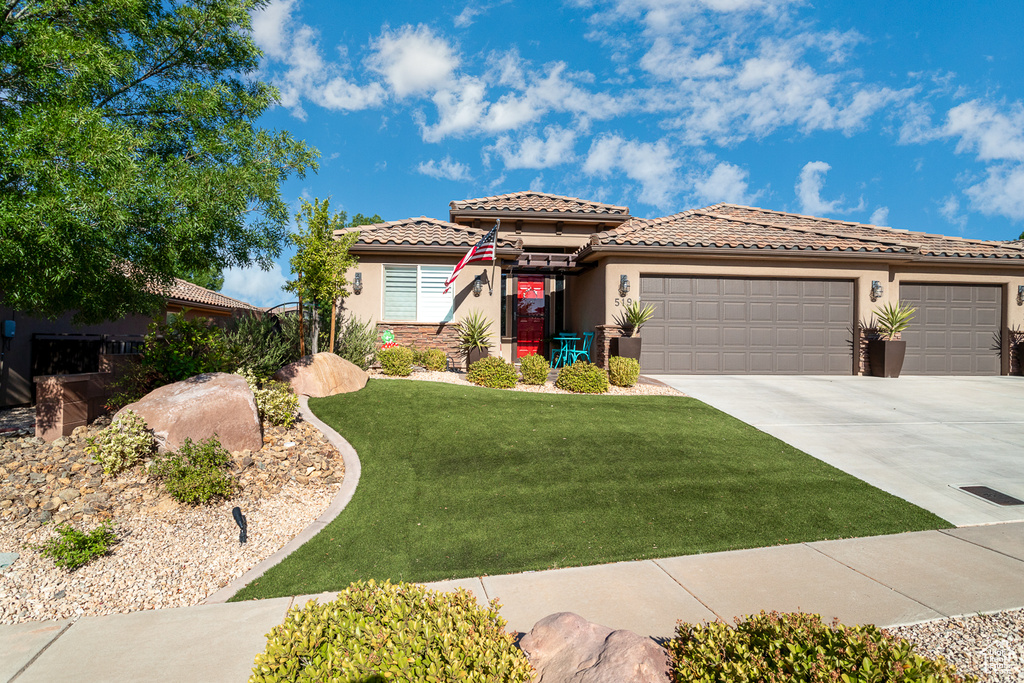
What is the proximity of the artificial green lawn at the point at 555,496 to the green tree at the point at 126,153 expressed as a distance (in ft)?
10.4

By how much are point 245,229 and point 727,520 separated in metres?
6.45

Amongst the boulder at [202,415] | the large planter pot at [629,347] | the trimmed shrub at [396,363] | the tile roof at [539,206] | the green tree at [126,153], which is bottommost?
the boulder at [202,415]

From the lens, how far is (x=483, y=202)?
16797 mm

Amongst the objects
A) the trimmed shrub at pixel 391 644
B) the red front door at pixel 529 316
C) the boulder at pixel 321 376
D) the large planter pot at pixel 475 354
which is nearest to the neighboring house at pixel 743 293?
the large planter pot at pixel 475 354

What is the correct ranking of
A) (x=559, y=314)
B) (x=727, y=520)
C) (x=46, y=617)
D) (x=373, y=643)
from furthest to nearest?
1. (x=559, y=314)
2. (x=727, y=520)
3. (x=46, y=617)
4. (x=373, y=643)

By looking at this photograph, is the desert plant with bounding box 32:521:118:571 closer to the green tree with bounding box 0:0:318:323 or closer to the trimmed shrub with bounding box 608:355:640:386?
the green tree with bounding box 0:0:318:323

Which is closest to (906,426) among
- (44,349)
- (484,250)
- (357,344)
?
(484,250)

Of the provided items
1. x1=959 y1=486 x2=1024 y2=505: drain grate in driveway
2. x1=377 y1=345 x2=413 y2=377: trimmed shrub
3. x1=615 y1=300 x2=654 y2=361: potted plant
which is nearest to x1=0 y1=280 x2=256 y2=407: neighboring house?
x1=377 y1=345 x2=413 y2=377: trimmed shrub

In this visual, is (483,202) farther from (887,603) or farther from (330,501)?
(887,603)

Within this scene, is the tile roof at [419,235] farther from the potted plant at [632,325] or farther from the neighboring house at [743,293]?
the potted plant at [632,325]

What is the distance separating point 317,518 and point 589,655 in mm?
3396

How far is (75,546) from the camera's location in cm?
415

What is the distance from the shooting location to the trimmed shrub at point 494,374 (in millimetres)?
9984

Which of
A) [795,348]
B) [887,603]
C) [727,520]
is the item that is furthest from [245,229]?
[795,348]
